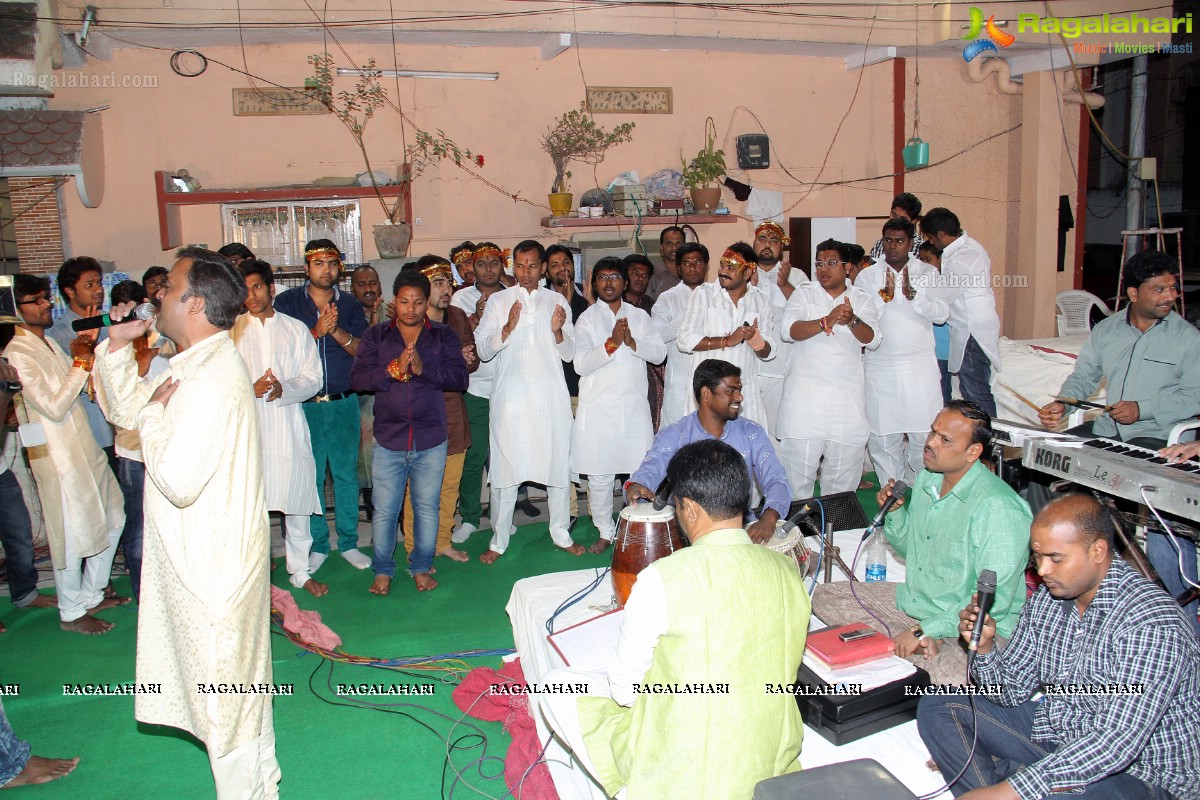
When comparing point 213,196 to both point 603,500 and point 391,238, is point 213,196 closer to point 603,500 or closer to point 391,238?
point 391,238

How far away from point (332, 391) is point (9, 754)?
257 centimetres

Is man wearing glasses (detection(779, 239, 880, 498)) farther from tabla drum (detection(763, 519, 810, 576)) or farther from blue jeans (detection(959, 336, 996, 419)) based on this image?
tabla drum (detection(763, 519, 810, 576))

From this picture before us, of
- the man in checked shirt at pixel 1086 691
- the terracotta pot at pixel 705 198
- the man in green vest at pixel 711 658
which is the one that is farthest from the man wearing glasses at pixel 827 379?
the terracotta pot at pixel 705 198

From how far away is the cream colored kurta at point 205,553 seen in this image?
2.51 m

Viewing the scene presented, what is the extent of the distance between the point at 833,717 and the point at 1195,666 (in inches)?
37.3

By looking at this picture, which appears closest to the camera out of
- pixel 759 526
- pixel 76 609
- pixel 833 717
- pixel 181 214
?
pixel 833 717

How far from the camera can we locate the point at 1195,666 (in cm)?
209

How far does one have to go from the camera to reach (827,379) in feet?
17.7

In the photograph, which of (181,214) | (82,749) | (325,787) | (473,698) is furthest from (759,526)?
(181,214)

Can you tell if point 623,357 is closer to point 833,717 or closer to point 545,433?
point 545,433

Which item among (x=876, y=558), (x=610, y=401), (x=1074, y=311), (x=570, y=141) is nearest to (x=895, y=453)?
(x=610, y=401)

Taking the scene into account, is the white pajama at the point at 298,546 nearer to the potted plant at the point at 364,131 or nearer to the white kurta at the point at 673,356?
the white kurta at the point at 673,356

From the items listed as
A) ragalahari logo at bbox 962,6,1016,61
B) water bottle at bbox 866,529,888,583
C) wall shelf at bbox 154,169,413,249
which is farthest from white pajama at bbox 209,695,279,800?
ragalahari logo at bbox 962,6,1016,61

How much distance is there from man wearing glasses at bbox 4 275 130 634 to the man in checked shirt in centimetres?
417
